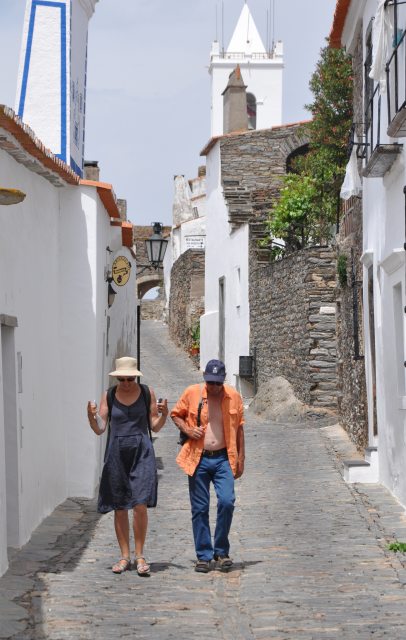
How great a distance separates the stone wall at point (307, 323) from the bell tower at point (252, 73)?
3925 cm

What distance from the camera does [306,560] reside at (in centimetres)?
896

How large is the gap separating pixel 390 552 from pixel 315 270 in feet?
37.0

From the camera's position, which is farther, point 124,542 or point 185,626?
point 124,542

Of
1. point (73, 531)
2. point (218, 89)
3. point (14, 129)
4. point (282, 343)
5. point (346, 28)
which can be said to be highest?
point (218, 89)

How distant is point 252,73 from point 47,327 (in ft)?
171

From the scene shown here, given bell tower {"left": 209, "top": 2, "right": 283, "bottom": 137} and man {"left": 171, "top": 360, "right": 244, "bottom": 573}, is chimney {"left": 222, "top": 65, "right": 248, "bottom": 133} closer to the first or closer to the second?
man {"left": 171, "top": 360, "right": 244, "bottom": 573}

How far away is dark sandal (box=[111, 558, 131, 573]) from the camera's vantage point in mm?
8445

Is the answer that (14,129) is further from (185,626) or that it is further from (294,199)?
(294,199)

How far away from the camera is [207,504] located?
8.59m

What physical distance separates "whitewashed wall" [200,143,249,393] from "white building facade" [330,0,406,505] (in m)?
11.2

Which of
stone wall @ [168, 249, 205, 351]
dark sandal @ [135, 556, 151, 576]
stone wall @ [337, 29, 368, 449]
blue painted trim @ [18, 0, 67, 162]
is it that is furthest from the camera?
stone wall @ [168, 249, 205, 351]

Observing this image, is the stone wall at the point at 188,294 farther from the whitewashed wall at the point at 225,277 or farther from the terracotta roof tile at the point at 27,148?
the terracotta roof tile at the point at 27,148

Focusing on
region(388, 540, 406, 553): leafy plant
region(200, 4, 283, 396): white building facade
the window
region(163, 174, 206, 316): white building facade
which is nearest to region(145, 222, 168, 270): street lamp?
region(200, 4, 283, 396): white building facade

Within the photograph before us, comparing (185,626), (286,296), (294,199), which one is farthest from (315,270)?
(185,626)
